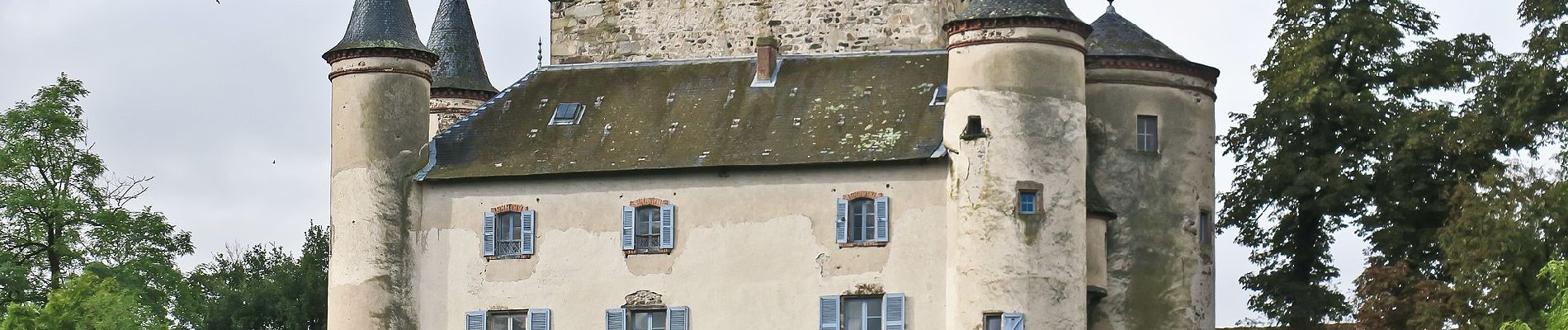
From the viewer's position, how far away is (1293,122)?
158ft

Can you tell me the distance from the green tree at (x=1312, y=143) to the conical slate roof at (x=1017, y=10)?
743cm

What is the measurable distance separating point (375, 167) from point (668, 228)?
16.6 ft

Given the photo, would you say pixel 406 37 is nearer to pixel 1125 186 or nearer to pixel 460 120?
pixel 460 120

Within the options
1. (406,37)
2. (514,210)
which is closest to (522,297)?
(514,210)

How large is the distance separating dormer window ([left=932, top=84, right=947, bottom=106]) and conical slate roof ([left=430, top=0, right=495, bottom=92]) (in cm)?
992

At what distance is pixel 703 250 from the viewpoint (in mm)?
43156

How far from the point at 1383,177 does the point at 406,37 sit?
17.1m

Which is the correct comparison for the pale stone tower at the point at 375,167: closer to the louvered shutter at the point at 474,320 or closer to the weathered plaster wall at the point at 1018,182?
the louvered shutter at the point at 474,320

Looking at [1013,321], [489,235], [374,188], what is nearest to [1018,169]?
[1013,321]

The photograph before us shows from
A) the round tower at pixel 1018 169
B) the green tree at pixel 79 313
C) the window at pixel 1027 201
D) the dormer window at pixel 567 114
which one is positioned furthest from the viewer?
the green tree at pixel 79 313

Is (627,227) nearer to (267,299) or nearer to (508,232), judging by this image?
(508,232)

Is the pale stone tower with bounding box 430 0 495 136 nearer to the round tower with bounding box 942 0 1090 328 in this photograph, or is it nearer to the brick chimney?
the brick chimney

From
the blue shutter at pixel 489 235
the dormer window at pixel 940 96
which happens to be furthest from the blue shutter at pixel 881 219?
the blue shutter at pixel 489 235

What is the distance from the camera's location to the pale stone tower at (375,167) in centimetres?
4419
